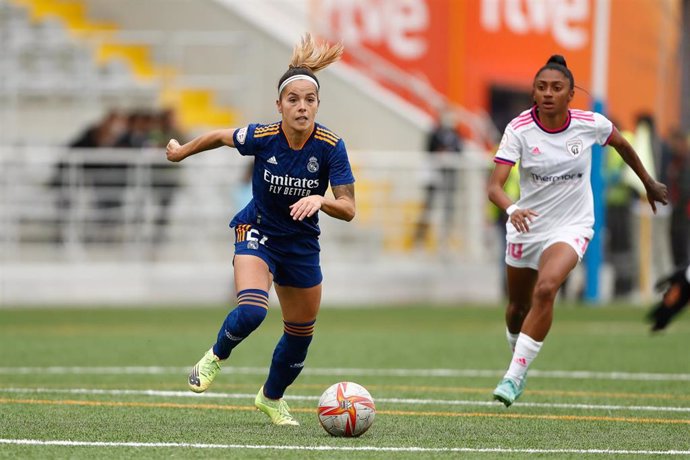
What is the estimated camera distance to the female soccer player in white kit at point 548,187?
9.82m

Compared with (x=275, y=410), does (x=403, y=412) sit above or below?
below

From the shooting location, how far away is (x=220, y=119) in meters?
26.1

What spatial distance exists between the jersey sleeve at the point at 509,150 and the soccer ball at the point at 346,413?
7.71 ft

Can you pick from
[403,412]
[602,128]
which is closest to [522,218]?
[602,128]

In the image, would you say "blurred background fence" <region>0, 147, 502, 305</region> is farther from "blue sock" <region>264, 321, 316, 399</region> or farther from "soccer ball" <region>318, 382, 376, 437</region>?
"soccer ball" <region>318, 382, 376, 437</region>

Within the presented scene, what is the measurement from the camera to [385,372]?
1267 cm

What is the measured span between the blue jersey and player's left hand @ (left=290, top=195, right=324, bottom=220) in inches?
20.7

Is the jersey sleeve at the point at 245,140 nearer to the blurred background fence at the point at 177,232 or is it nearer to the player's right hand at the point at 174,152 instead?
the player's right hand at the point at 174,152

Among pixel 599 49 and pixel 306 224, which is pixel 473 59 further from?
pixel 306 224

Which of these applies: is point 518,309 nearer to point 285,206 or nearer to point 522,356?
point 522,356

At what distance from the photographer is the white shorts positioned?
33.0ft

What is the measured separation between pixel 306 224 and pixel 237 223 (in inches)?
19.3

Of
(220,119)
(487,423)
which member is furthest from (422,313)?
(487,423)

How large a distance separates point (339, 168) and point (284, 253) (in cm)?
67
